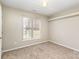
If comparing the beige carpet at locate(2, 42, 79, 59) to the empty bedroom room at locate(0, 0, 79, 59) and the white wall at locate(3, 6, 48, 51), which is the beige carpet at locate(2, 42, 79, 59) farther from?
the white wall at locate(3, 6, 48, 51)

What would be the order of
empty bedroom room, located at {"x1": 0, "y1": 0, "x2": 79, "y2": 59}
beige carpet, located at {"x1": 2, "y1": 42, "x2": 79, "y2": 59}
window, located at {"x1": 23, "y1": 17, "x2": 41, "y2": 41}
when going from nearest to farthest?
beige carpet, located at {"x1": 2, "y1": 42, "x2": 79, "y2": 59}, empty bedroom room, located at {"x1": 0, "y1": 0, "x2": 79, "y2": 59}, window, located at {"x1": 23, "y1": 17, "x2": 41, "y2": 41}

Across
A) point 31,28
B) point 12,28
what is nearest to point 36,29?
point 31,28

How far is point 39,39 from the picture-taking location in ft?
15.8

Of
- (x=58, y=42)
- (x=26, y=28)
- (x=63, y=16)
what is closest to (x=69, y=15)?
(x=63, y=16)

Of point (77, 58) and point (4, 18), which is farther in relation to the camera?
point (4, 18)

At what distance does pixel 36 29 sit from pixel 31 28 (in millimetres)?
471

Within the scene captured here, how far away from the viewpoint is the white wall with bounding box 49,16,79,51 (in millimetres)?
3318

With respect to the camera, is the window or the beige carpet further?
the window

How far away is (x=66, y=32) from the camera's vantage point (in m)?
3.82

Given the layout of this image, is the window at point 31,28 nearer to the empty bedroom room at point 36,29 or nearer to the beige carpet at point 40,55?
the empty bedroom room at point 36,29

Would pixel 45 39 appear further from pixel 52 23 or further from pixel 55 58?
pixel 55 58

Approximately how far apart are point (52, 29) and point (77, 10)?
7.51 feet

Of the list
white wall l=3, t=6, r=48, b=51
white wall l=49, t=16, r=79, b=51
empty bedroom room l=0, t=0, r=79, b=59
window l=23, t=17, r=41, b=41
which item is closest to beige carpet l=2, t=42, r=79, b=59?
empty bedroom room l=0, t=0, r=79, b=59

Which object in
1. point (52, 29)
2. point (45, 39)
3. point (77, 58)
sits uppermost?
point (52, 29)
